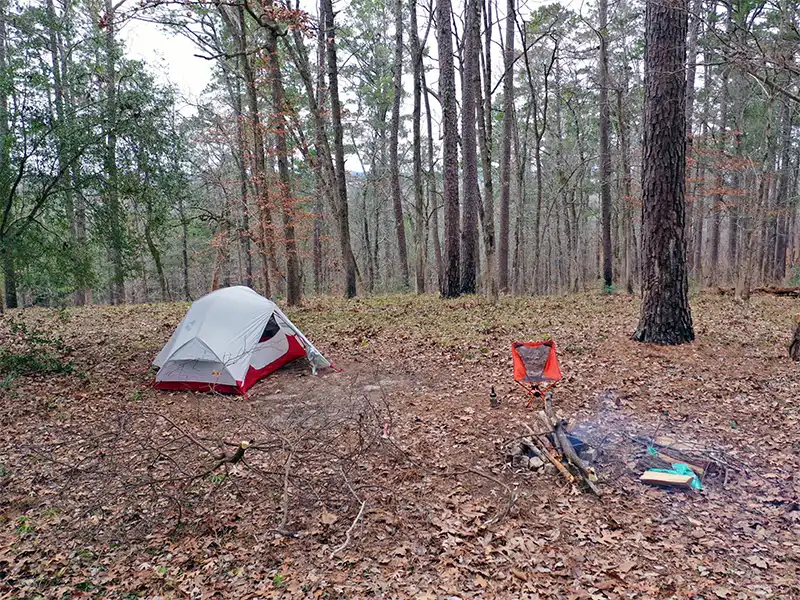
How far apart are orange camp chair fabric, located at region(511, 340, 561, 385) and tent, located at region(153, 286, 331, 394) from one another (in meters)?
3.08

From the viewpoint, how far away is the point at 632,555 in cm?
293

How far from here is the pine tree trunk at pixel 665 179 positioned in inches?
256

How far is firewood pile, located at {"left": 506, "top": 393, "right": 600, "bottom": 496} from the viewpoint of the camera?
374cm

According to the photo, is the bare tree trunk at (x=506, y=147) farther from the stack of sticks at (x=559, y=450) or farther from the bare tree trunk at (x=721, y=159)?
the stack of sticks at (x=559, y=450)

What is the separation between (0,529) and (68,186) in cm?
566

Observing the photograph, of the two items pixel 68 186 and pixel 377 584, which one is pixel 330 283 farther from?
pixel 377 584

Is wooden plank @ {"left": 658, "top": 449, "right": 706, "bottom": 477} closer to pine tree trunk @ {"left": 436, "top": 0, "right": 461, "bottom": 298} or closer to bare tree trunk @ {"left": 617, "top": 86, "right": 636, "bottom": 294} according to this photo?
pine tree trunk @ {"left": 436, "top": 0, "right": 461, "bottom": 298}

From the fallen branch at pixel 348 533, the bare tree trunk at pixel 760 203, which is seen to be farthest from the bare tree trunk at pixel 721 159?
the fallen branch at pixel 348 533

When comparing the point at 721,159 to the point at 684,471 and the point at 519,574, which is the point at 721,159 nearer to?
the point at 684,471

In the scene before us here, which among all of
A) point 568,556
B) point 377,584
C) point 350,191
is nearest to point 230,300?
point 377,584

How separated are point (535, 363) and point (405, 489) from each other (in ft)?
8.10

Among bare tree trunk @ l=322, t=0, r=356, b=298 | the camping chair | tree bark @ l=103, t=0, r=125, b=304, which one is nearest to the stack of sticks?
the camping chair

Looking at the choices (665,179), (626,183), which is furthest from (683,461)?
(626,183)

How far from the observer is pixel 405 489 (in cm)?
383
